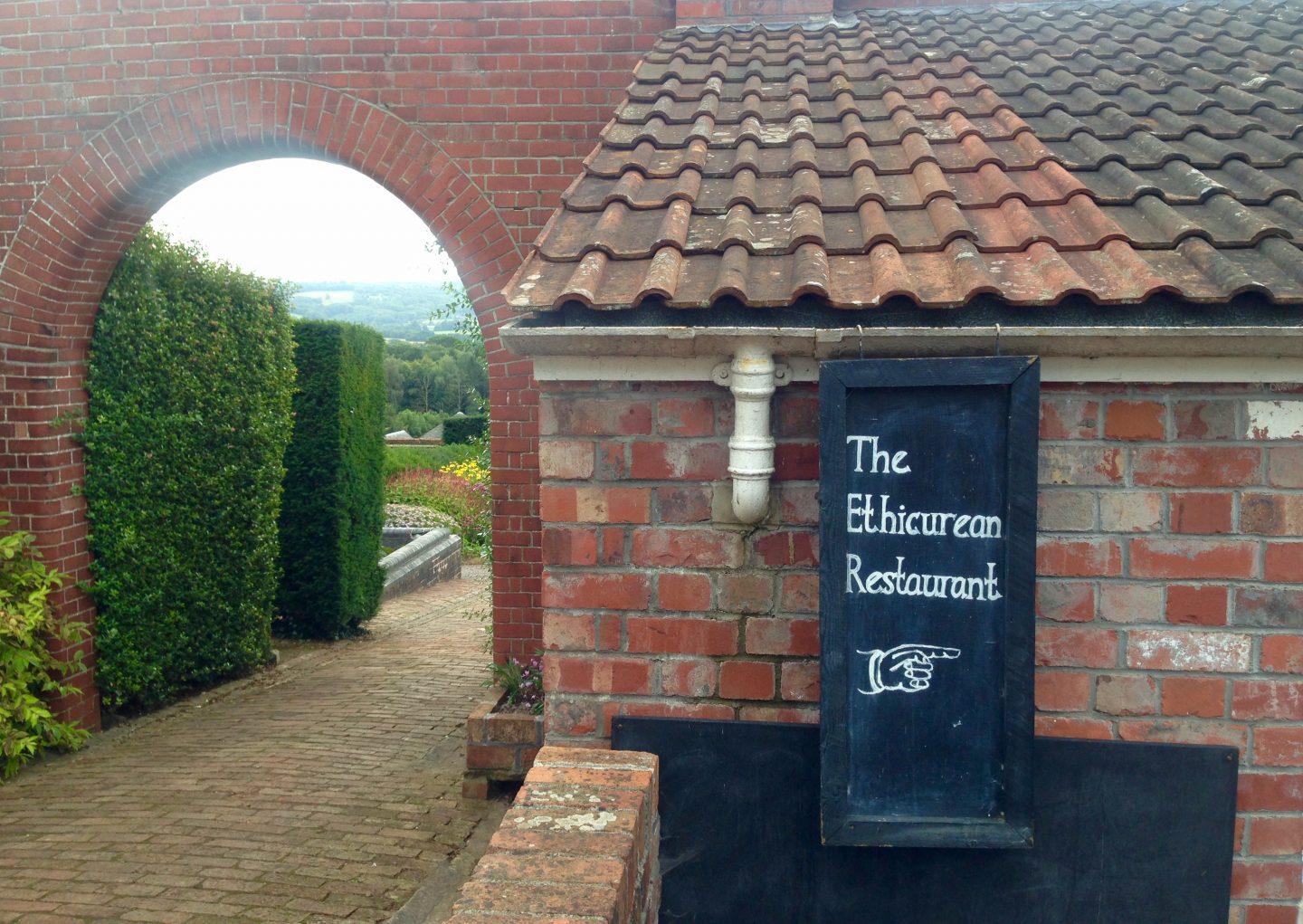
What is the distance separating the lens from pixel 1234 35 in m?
5.14

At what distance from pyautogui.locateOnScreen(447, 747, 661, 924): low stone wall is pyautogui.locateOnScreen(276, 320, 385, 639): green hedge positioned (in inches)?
302

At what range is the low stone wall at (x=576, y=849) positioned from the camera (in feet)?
6.53

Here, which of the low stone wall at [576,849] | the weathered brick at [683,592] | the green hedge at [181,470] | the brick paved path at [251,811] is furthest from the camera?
the green hedge at [181,470]

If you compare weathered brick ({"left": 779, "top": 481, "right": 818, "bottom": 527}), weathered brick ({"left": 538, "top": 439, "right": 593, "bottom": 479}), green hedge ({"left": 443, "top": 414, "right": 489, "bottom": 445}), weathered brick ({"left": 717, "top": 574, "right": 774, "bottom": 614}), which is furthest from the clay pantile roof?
green hedge ({"left": 443, "top": 414, "right": 489, "bottom": 445})

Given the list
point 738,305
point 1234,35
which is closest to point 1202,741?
point 738,305

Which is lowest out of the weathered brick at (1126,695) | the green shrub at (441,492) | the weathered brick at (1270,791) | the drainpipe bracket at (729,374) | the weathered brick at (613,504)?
the green shrub at (441,492)

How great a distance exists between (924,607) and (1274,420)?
42.0 inches

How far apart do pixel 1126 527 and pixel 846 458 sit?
812mm

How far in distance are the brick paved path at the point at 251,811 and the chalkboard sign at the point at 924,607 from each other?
267cm

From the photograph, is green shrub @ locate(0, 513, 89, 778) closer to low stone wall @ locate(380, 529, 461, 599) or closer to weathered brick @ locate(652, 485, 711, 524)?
weathered brick @ locate(652, 485, 711, 524)

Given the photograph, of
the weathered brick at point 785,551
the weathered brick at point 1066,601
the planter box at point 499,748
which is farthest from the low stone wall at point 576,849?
the planter box at point 499,748

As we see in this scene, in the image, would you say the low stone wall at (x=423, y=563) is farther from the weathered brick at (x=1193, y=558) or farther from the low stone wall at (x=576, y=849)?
the weathered brick at (x=1193, y=558)

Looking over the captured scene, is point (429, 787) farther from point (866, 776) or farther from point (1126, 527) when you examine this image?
point (1126, 527)

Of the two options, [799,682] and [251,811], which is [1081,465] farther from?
[251,811]
